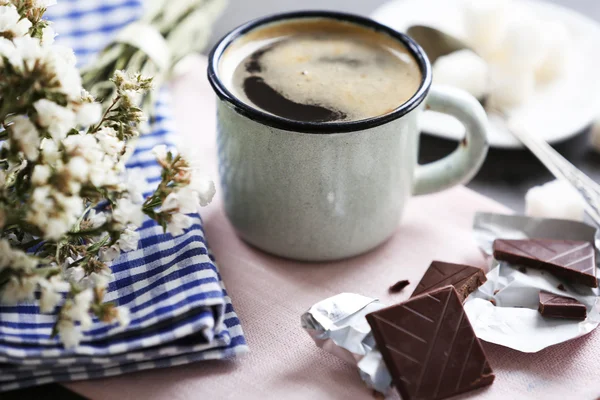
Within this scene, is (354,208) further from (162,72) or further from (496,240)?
(162,72)

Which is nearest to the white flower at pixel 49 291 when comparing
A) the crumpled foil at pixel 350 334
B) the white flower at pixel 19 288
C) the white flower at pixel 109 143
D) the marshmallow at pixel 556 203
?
the white flower at pixel 19 288

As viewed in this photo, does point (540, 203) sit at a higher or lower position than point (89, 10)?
lower

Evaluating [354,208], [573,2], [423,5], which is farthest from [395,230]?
[573,2]

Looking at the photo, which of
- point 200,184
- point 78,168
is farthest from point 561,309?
point 78,168

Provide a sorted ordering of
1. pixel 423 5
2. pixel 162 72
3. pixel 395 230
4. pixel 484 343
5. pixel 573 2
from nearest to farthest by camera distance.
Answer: pixel 484 343, pixel 395 230, pixel 162 72, pixel 423 5, pixel 573 2

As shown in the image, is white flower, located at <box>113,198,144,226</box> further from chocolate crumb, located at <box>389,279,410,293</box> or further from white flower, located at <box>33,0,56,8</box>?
chocolate crumb, located at <box>389,279,410,293</box>

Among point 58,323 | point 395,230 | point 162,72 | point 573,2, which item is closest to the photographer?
point 58,323

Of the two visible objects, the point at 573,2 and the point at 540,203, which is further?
the point at 573,2

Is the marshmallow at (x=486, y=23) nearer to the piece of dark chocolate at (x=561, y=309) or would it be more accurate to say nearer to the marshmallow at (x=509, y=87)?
the marshmallow at (x=509, y=87)
